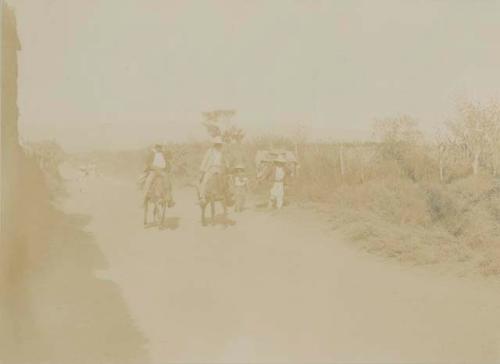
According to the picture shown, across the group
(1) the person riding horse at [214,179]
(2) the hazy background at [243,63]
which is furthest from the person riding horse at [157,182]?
(1) the person riding horse at [214,179]

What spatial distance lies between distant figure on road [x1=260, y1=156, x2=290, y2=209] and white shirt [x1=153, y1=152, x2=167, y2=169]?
1354 mm

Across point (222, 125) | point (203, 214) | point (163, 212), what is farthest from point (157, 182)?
point (222, 125)

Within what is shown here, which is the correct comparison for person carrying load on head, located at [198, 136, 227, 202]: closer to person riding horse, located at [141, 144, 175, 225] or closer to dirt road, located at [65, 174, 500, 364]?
person riding horse, located at [141, 144, 175, 225]

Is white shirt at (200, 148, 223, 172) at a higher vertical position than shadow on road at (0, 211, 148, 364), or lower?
higher

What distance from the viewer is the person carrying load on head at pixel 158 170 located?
21.5ft

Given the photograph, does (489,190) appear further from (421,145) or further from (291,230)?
(291,230)

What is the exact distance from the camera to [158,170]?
6609 millimetres

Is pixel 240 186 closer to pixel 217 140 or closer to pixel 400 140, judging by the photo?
pixel 217 140

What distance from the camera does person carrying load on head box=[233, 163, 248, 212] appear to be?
7.00 m

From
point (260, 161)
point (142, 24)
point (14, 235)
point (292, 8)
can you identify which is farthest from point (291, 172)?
point (14, 235)

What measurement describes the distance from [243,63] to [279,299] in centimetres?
265

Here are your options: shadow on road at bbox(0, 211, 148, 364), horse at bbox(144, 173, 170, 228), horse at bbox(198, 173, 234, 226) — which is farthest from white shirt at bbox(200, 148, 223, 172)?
shadow on road at bbox(0, 211, 148, 364)

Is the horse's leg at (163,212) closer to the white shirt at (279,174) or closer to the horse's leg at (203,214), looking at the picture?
the horse's leg at (203,214)

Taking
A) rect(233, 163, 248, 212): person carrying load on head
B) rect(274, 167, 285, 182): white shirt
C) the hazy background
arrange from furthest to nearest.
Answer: rect(274, 167, 285, 182): white shirt < rect(233, 163, 248, 212): person carrying load on head < the hazy background
